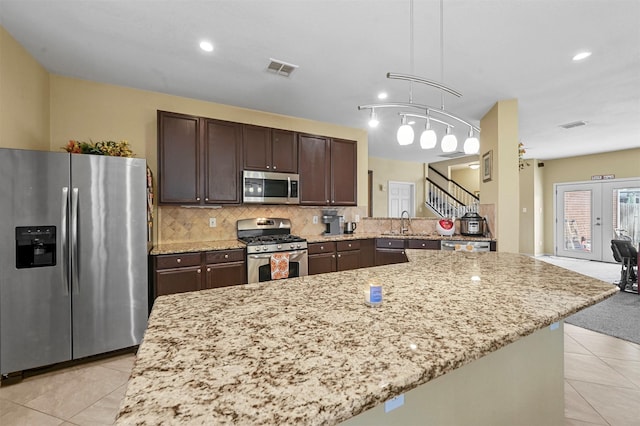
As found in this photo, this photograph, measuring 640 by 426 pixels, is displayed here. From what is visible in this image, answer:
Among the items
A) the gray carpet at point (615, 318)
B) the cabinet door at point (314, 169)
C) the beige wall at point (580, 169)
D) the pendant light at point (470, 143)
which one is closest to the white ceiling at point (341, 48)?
the cabinet door at point (314, 169)

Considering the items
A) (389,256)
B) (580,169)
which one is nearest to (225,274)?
(389,256)

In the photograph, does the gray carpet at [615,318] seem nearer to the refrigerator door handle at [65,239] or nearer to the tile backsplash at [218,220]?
the tile backsplash at [218,220]

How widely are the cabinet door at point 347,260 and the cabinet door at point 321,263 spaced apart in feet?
0.27

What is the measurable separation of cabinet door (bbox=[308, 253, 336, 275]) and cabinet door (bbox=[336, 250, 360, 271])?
0.08m

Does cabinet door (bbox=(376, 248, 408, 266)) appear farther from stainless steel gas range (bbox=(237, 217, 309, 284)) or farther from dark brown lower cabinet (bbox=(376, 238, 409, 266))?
stainless steel gas range (bbox=(237, 217, 309, 284))

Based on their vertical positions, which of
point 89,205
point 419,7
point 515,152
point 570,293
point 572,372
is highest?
point 419,7

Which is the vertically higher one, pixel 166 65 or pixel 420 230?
pixel 166 65

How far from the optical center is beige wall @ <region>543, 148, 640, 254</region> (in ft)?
21.0

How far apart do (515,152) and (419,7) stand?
8.30 ft

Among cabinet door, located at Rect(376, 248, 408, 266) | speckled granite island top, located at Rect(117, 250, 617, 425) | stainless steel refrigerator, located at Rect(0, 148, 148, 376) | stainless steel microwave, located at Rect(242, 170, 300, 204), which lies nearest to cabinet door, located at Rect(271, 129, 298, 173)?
stainless steel microwave, located at Rect(242, 170, 300, 204)

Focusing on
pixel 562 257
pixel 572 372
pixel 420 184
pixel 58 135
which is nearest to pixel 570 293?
pixel 572 372

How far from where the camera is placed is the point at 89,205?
2422 millimetres

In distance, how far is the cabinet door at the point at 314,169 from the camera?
4066 mm

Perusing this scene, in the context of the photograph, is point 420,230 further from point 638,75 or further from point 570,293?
point 570,293
